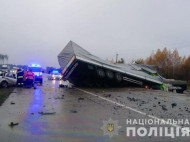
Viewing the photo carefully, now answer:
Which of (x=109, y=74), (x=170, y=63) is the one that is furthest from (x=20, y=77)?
(x=170, y=63)

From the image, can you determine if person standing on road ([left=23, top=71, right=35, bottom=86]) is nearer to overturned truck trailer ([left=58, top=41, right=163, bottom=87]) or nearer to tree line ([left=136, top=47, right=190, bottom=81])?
overturned truck trailer ([left=58, top=41, right=163, bottom=87])

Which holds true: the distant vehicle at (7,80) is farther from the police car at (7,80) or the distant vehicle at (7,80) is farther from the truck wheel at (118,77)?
the truck wheel at (118,77)

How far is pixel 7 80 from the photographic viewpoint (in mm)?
17094

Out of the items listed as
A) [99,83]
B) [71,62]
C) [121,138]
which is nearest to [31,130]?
[121,138]

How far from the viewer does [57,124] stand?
520cm

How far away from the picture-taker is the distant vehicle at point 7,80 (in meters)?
16.6

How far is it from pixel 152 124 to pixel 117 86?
1267cm

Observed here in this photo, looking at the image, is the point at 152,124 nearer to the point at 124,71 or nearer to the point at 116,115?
the point at 116,115

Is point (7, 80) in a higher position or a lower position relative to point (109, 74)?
lower

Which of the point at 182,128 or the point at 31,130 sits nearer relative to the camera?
the point at 31,130

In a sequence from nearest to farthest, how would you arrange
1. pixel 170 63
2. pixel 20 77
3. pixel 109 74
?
pixel 109 74 → pixel 20 77 → pixel 170 63

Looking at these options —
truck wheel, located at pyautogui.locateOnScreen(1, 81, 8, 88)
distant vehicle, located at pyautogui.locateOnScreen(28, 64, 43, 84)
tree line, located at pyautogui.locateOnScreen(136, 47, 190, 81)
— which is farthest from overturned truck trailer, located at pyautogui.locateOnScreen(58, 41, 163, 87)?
tree line, located at pyautogui.locateOnScreen(136, 47, 190, 81)

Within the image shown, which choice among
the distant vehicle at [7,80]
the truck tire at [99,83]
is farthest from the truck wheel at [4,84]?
the truck tire at [99,83]

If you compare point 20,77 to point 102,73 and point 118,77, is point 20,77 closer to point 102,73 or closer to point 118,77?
point 102,73
